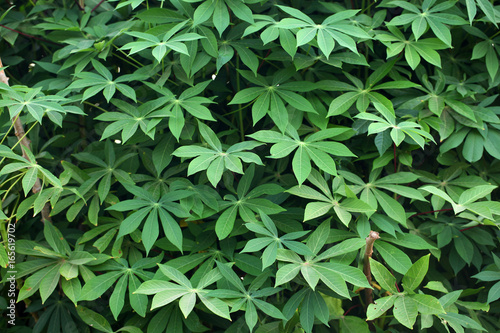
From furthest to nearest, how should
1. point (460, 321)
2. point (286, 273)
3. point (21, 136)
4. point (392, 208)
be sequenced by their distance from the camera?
point (21, 136) < point (392, 208) < point (460, 321) < point (286, 273)

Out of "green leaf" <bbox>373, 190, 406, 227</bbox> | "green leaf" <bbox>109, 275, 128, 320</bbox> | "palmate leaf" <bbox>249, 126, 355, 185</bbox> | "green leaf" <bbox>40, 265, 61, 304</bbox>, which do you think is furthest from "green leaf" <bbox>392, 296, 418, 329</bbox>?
"green leaf" <bbox>40, 265, 61, 304</bbox>

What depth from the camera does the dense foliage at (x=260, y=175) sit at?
4.53 feet

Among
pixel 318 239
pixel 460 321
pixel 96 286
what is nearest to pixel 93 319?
pixel 96 286

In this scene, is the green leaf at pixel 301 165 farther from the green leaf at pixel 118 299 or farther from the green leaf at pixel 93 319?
the green leaf at pixel 93 319

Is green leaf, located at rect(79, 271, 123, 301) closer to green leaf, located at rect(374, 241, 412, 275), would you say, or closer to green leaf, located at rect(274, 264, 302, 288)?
green leaf, located at rect(274, 264, 302, 288)

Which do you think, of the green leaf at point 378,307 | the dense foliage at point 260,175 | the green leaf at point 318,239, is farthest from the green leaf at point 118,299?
the green leaf at point 378,307

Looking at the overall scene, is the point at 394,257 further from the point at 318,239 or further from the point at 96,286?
the point at 96,286

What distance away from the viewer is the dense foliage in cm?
138

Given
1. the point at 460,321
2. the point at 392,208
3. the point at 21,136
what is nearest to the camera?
the point at 460,321

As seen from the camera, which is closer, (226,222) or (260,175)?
(226,222)

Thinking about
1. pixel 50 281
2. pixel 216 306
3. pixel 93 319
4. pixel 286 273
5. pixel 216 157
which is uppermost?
pixel 216 157

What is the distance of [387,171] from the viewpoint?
5.60 ft

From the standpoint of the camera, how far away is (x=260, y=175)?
170 centimetres

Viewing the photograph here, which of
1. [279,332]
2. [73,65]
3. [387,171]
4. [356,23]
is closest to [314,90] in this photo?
[356,23]
